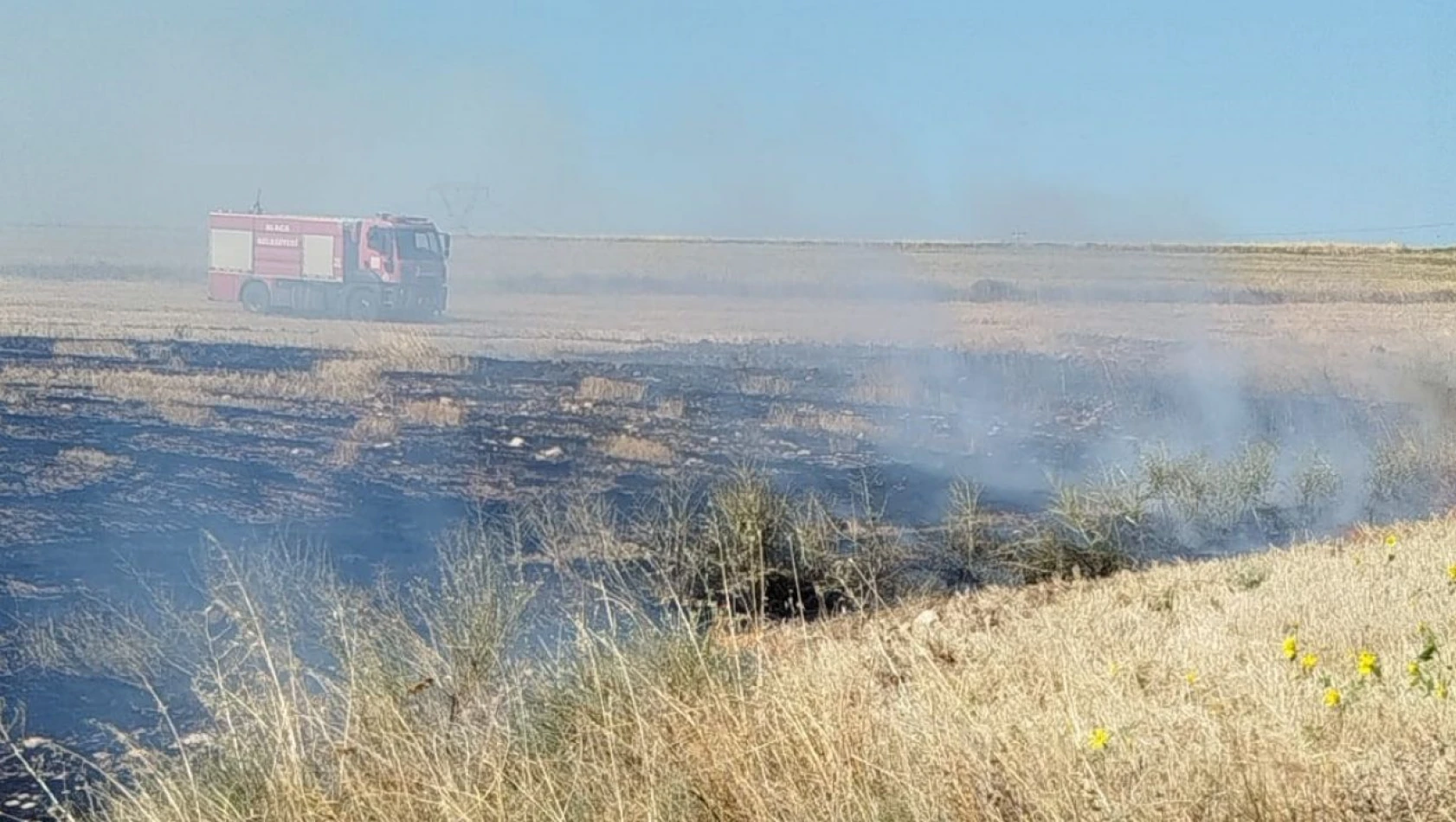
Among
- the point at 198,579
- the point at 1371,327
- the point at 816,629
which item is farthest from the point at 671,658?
the point at 1371,327

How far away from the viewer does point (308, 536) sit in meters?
12.2

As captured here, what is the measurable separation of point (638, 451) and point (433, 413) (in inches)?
112

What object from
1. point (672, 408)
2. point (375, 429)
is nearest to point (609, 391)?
point (672, 408)

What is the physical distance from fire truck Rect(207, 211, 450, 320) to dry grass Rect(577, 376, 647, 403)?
16.4 m

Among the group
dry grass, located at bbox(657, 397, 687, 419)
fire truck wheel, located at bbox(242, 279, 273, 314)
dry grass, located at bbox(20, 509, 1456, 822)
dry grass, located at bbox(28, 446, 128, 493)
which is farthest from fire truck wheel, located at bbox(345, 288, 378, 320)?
dry grass, located at bbox(20, 509, 1456, 822)

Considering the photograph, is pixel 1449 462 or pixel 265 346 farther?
pixel 265 346

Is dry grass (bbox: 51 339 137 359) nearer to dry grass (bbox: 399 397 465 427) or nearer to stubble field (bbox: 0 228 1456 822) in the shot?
stubble field (bbox: 0 228 1456 822)

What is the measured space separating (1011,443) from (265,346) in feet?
42.6

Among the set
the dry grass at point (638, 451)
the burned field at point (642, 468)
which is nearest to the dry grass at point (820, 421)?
the burned field at point (642, 468)

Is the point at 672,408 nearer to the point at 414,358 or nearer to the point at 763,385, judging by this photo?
the point at 763,385

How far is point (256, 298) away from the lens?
130 feet

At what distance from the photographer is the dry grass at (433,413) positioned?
18156 millimetres

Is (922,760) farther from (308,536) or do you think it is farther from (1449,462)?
(1449,462)

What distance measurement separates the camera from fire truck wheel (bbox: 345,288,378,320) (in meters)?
37.9
